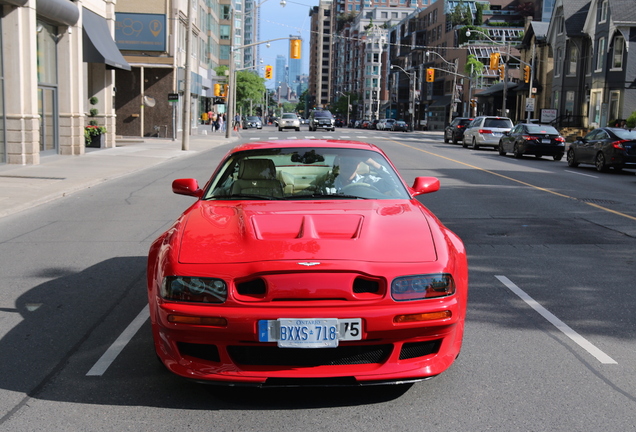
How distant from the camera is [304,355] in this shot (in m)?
3.97

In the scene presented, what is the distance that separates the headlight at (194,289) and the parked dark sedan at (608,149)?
22.0 m

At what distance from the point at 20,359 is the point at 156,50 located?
131 feet

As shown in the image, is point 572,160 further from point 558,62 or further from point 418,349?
point 558,62

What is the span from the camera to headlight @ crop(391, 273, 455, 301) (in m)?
3.98

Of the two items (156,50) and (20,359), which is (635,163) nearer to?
(20,359)

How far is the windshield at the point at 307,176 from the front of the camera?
5699 mm

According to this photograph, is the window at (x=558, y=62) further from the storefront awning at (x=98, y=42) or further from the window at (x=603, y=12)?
the storefront awning at (x=98, y=42)

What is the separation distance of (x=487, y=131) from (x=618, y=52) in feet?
60.9

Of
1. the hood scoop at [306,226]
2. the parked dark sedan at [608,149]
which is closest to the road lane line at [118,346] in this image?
the hood scoop at [306,226]

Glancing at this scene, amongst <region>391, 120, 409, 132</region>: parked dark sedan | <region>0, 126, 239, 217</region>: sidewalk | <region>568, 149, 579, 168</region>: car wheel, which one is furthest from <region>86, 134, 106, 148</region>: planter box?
<region>391, 120, 409, 132</region>: parked dark sedan

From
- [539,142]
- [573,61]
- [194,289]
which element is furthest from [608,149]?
[573,61]

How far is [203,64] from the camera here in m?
62.2

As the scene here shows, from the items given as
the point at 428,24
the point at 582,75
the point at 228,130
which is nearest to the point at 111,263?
the point at 228,130

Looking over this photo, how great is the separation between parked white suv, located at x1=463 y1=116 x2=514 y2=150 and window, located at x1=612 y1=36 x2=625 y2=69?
16.4m
